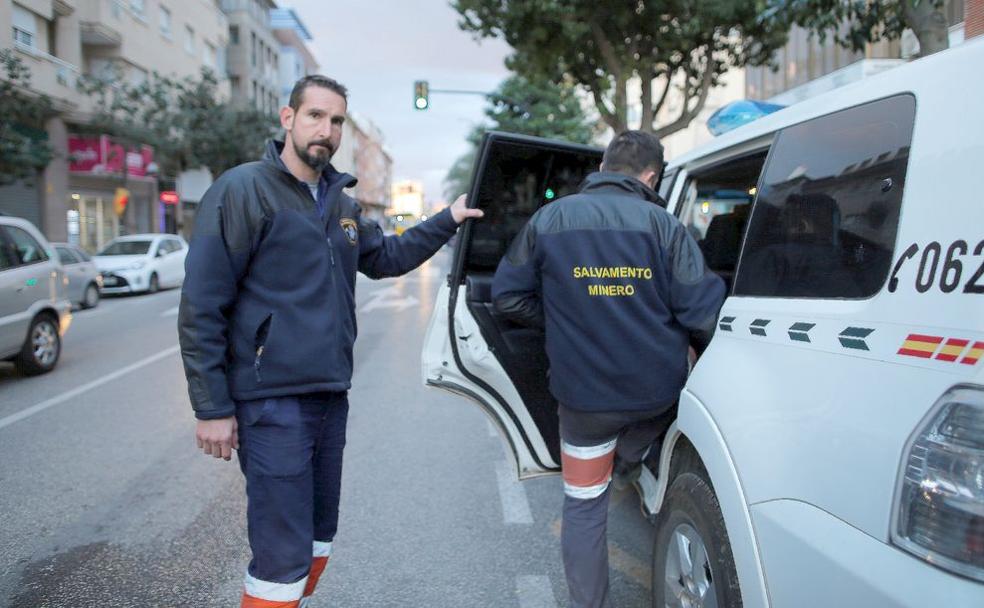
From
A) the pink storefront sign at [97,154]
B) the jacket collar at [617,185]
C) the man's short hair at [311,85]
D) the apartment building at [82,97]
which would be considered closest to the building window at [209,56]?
the apartment building at [82,97]

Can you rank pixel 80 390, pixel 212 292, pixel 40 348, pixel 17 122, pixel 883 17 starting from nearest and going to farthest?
1. pixel 212 292
2. pixel 883 17
3. pixel 80 390
4. pixel 40 348
5. pixel 17 122

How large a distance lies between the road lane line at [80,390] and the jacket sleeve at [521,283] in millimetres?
3826

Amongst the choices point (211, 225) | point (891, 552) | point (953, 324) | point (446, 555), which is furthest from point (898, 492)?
point (446, 555)

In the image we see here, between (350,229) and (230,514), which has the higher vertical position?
(350,229)

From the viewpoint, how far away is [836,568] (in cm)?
143

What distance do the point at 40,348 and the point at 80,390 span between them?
1.14 meters

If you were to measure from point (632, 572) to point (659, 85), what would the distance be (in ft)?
136

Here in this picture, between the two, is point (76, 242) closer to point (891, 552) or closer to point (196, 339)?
point (196, 339)

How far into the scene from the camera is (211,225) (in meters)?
2.10

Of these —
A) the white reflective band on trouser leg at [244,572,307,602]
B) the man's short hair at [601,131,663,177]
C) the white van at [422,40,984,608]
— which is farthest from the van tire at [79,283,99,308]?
the white van at [422,40,984,608]

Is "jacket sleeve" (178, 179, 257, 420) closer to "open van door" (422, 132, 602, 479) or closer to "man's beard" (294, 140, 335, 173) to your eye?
"man's beard" (294, 140, 335, 173)

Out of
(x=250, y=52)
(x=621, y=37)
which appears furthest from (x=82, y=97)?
(x=250, y=52)

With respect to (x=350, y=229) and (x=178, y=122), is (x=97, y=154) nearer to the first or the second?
(x=178, y=122)

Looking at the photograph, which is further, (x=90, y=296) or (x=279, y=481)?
(x=90, y=296)
